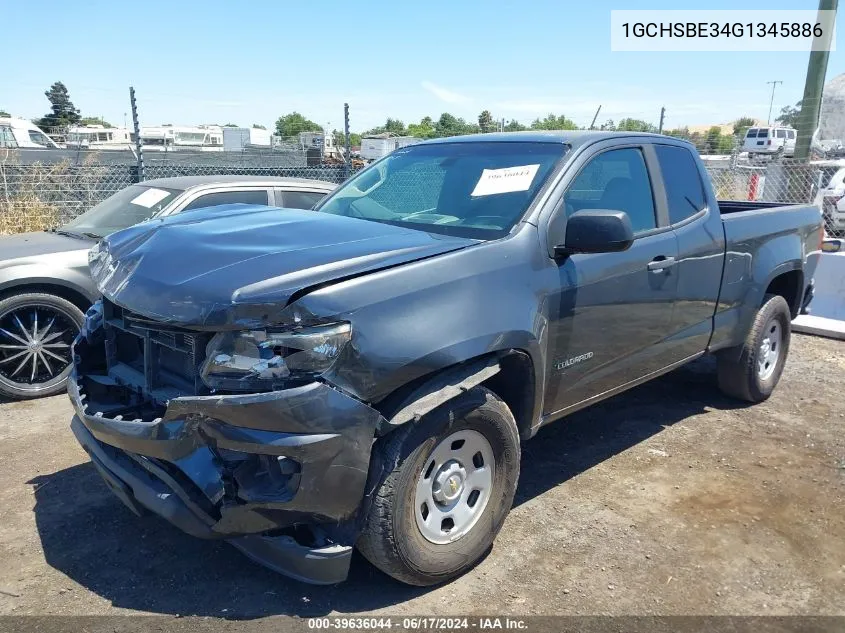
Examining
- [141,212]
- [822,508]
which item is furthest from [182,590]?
[141,212]

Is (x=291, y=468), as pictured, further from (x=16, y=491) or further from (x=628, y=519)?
(x=16, y=491)

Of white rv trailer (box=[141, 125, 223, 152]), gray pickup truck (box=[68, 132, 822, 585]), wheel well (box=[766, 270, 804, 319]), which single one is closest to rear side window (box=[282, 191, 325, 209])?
gray pickup truck (box=[68, 132, 822, 585])

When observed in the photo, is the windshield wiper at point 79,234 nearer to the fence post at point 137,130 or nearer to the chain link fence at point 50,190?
the fence post at point 137,130

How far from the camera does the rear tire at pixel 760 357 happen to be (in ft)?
17.1

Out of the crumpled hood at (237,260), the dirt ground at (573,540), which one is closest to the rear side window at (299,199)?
the dirt ground at (573,540)

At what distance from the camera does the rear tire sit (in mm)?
5203

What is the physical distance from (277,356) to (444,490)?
3.22ft

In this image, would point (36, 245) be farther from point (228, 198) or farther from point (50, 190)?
point (50, 190)

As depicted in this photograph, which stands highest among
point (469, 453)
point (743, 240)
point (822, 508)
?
point (743, 240)

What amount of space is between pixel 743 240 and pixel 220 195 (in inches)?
168

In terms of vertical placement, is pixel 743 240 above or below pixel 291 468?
above

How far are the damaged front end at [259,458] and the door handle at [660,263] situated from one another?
209 cm

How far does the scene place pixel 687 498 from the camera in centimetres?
402

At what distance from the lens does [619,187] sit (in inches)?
161
